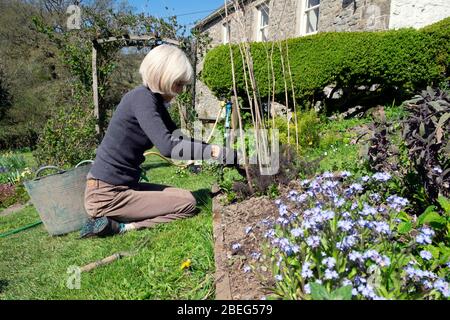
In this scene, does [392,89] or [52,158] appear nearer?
[52,158]

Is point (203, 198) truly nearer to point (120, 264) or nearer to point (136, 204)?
point (136, 204)

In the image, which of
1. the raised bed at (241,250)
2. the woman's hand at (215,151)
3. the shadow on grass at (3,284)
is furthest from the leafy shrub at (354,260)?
the shadow on grass at (3,284)

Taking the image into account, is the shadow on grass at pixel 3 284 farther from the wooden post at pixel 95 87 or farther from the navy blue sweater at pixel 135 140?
the wooden post at pixel 95 87

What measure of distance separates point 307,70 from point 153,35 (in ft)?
10.3

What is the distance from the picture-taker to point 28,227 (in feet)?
11.7

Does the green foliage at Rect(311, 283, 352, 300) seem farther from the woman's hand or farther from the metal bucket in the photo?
the metal bucket

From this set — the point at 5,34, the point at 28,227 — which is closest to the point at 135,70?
the point at 5,34

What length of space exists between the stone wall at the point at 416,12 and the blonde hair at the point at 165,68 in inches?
239

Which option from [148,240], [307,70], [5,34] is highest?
[5,34]

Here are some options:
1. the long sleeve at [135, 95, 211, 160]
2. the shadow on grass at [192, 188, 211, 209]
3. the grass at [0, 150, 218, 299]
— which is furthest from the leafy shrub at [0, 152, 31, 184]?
the long sleeve at [135, 95, 211, 160]

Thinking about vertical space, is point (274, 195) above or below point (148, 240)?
above

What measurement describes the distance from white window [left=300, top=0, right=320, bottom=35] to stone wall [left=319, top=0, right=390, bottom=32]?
555 millimetres

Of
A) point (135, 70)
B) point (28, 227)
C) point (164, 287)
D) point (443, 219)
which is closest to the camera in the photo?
point (443, 219)
